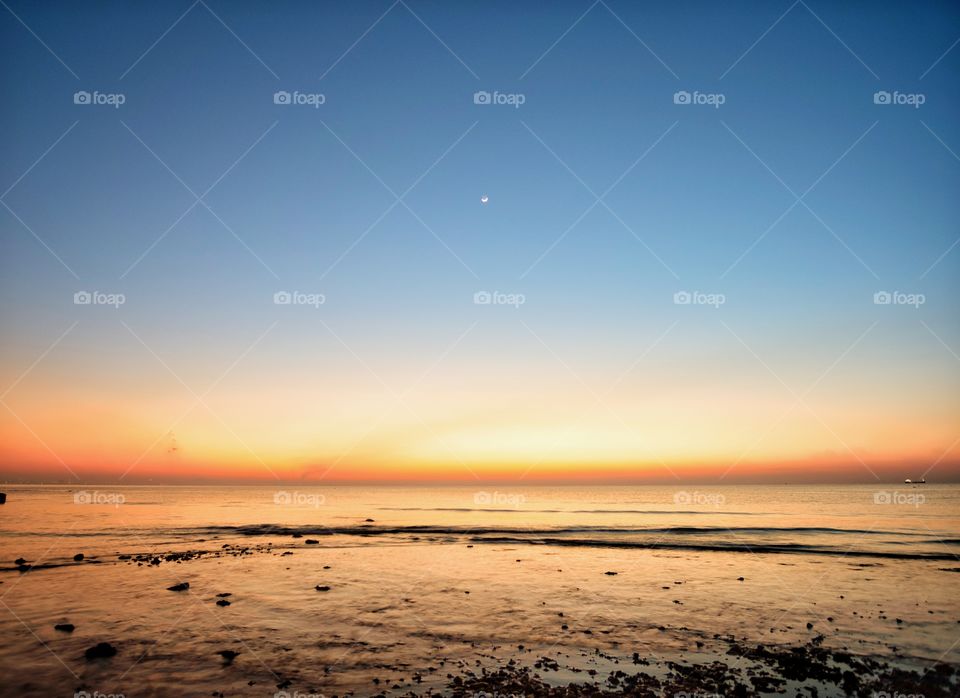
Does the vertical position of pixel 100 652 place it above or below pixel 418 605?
above

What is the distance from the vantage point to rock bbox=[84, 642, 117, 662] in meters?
15.8

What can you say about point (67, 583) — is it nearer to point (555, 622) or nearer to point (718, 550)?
point (555, 622)

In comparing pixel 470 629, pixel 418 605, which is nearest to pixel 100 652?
pixel 418 605

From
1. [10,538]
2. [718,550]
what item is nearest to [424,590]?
[718,550]

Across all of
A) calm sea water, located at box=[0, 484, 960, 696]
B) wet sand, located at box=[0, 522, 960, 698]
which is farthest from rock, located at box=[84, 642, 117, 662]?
calm sea water, located at box=[0, 484, 960, 696]

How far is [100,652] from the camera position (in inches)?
633

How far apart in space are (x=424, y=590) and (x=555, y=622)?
859cm

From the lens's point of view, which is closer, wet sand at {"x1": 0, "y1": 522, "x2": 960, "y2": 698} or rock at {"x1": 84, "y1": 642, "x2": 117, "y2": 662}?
wet sand at {"x1": 0, "y1": 522, "x2": 960, "y2": 698}

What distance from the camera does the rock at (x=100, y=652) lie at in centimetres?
1584

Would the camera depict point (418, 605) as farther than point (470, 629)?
Yes

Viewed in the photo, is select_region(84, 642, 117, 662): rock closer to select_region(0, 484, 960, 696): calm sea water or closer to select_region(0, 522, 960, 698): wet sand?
select_region(0, 522, 960, 698): wet sand

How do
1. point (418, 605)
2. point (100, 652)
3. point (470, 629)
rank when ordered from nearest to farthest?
point (100, 652) < point (470, 629) < point (418, 605)

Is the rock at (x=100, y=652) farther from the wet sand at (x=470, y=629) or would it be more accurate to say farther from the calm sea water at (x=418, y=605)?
the calm sea water at (x=418, y=605)

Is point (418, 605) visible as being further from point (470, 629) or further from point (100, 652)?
point (100, 652)
